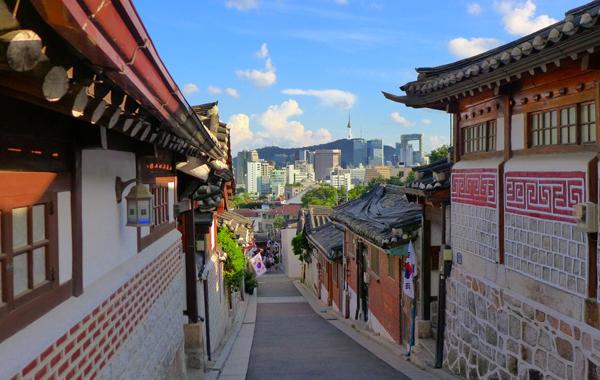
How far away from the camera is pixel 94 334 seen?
4.45m

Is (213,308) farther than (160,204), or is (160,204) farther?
(213,308)

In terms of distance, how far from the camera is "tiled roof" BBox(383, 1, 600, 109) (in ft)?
16.0

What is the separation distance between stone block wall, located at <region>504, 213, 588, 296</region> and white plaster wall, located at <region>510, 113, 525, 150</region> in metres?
1.07

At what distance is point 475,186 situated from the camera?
30.3ft

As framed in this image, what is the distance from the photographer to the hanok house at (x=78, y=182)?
211 cm

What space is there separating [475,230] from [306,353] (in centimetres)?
712

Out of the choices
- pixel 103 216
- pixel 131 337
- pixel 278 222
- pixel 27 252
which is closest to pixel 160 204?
pixel 131 337

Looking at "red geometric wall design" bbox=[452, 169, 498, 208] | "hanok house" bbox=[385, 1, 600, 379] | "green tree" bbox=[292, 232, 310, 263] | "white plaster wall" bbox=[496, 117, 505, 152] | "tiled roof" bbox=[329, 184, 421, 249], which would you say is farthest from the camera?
"green tree" bbox=[292, 232, 310, 263]

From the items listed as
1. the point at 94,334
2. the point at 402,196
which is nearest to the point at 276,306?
the point at 402,196

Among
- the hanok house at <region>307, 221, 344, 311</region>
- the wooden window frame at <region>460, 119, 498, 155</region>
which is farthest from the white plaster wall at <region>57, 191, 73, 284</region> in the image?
the hanok house at <region>307, 221, 344, 311</region>

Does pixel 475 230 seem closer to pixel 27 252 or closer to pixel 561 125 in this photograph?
pixel 561 125

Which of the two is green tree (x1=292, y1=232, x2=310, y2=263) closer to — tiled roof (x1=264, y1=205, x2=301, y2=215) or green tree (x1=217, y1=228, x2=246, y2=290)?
green tree (x1=217, y1=228, x2=246, y2=290)

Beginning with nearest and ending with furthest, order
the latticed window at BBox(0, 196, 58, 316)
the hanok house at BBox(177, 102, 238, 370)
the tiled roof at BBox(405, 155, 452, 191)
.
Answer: the latticed window at BBox(0, 196, 58, 316) → the hanok house at BBox(177, 102, 238, 370) → the tiled roof at BBox(405, 155, 452, 191)

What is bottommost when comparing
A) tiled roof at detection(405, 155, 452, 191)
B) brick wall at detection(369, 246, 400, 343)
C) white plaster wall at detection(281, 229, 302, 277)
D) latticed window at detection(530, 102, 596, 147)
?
white plaster wall at detection(281, 229, 302, 277)
